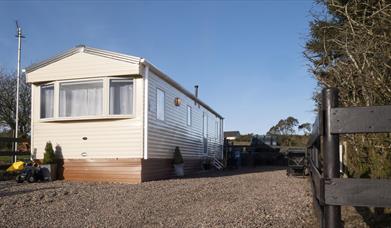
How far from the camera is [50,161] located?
42.2ft

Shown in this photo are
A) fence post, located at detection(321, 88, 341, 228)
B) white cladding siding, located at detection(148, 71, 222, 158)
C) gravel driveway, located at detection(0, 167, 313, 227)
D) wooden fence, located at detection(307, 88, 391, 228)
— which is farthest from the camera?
white cladding siding, located at detection(148, 71, 222, 158)

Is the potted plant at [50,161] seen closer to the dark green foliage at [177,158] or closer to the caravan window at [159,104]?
the caravan window at [159,104]

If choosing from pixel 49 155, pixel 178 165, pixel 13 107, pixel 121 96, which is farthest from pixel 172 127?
pixel 13 107

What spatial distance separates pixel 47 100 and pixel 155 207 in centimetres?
773

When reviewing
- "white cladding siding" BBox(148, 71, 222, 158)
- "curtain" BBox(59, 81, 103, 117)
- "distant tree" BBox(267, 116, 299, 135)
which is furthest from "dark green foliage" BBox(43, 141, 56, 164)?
"distant tree" BBox(267, 116, 299, 135)

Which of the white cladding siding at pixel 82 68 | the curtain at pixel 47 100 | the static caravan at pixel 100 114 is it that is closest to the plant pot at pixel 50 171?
the static caravan at pixel 100 114

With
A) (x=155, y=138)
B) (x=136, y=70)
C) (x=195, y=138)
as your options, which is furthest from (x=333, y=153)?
(x=195, y=138)

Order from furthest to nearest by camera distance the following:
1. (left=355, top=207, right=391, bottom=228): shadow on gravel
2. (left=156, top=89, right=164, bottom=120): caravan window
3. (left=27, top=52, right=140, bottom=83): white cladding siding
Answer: (left=156, top=89, right=164, bottom=120): caravan window < (left=27, top=52, right=140, bottom=83): white cladding siding < (left=355, top=207, right=391, bottom=228): shadow on gravel

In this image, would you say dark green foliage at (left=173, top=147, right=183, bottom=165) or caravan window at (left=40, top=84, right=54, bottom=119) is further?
dark green foliage at (left=173, top=147, right=183, bottom=165)

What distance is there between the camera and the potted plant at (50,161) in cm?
1269

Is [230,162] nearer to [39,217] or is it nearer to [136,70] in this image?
[136,70]

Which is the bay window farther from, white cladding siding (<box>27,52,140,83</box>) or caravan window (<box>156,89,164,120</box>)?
caravan window (<box>156,89,164,120</box>)

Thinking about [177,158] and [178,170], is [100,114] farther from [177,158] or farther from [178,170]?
[178,170]

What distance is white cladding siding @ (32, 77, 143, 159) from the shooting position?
41.0 feet
